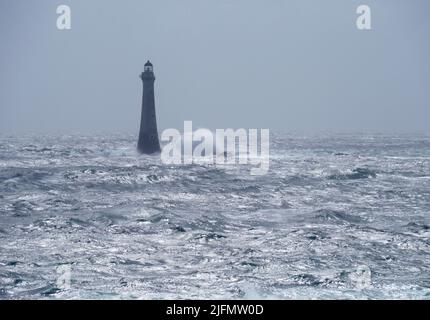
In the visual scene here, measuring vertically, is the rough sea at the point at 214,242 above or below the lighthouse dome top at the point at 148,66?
below

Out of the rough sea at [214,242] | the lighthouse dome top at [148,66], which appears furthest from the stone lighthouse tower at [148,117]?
the rough sea at [214,242]

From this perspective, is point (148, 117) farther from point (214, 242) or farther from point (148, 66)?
point (214, 242)

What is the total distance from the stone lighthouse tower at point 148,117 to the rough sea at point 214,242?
92.6 ft

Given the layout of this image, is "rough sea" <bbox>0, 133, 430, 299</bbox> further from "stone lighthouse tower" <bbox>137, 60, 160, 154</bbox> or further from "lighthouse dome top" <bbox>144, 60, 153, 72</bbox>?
"lighthouse dome top" <bbox>144, 60, 153, 72</bbox>

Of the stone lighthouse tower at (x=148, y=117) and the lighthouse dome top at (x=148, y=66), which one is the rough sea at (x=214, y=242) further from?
the lighthouse dome top at (x=148, y=66)

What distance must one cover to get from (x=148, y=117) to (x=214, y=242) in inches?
1734

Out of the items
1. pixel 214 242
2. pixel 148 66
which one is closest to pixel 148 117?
pixel 148 66

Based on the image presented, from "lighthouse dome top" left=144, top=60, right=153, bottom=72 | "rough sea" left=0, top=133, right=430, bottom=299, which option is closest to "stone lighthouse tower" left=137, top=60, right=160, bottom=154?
"lighthouse dome top" left=144, top=60, right=153, bottom=72

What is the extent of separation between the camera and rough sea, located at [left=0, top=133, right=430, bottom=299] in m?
12.1

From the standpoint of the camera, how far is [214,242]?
16.7 m

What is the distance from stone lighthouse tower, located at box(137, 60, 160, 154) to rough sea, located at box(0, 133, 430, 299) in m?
28.2

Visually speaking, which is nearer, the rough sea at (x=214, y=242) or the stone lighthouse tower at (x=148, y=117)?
the rough sea at (x=214, y=242)

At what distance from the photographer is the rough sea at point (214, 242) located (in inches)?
475
